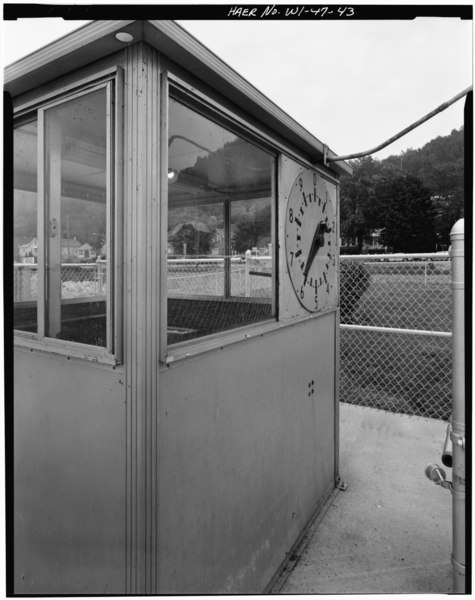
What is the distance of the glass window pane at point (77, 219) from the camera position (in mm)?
1374

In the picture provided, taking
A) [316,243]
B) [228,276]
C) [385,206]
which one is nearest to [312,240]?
[316,243]

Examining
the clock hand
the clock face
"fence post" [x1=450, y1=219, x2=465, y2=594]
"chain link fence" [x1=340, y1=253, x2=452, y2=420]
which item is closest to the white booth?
the clock face

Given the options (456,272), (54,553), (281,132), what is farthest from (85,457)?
(281,132)

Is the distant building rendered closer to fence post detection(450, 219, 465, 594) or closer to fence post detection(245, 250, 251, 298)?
fence post detection(245, 250, 251, 298)

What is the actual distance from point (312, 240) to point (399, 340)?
4.86 metres

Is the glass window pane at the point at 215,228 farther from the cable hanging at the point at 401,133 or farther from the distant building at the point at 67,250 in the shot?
the cable hanging at the point at 401,133

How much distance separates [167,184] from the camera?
4.54 feet

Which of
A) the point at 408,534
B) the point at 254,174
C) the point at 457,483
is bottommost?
the point at 408,534

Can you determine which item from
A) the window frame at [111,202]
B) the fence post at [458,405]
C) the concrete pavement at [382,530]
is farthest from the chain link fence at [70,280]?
the concrete pavement at [382,530]

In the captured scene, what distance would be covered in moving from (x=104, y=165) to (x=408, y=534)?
2.93m

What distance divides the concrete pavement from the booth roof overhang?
2621 millimetres

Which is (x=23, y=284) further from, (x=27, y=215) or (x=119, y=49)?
(x=119, y=49)

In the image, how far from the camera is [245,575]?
1976 mm

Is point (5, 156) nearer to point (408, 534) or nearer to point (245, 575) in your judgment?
point (245, 575)
